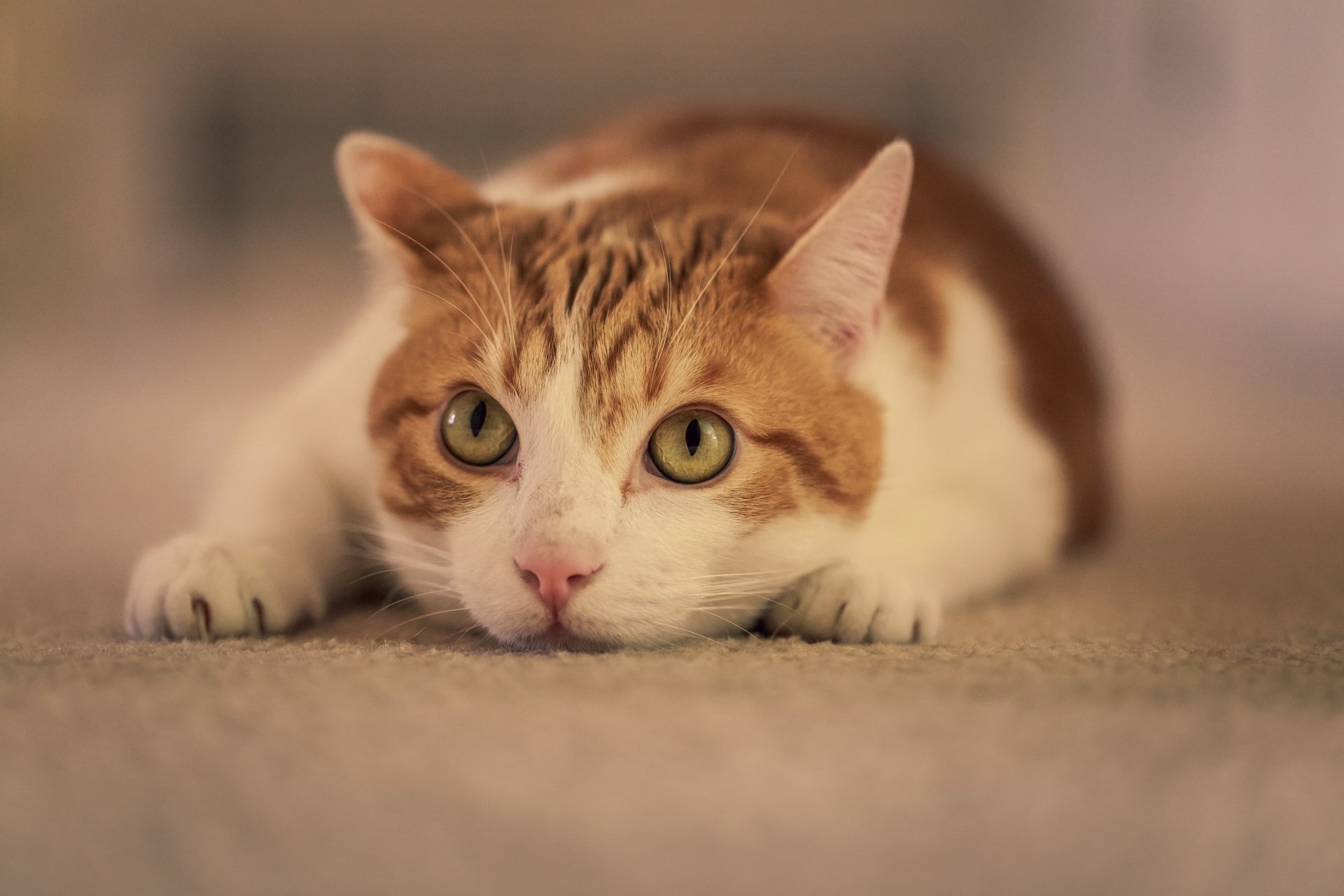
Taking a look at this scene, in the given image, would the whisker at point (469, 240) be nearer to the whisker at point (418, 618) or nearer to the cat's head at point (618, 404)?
the cat's head at point (618, 404)

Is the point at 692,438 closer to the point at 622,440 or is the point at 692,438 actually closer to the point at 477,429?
the point at 622,440

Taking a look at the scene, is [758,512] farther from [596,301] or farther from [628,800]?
[628,800]

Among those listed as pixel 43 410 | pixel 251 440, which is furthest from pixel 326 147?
pixel 251 440

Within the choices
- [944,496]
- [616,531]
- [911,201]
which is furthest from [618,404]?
[911,201]

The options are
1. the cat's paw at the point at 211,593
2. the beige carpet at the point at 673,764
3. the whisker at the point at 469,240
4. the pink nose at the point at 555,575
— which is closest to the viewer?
the beige carpet at the point at 673,764

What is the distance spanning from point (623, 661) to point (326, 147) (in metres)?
4.06

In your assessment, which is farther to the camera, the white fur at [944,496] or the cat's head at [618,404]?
the white fur at [944,496]

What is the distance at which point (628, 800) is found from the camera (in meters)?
0.76

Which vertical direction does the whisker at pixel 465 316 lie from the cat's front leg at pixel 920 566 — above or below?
above

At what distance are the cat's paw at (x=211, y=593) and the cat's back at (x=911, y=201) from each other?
662mm

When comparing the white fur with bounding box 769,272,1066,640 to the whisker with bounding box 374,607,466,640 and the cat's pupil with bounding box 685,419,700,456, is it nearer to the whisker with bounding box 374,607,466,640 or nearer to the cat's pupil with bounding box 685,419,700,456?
the cat's pupil with bounding box 685,419,700,456

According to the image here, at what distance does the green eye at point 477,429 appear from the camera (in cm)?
118

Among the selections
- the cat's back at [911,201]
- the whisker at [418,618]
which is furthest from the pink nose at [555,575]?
the cat's back at [911,201]

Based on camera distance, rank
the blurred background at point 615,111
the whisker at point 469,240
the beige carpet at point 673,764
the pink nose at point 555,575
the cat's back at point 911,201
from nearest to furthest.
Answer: the beige carpet at point 673,764
the pink nose at point 555,575
the whisker at point 469,240
the cat's back at point 911,201
the blurred background at point 615,111
